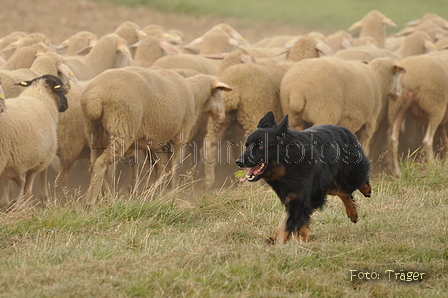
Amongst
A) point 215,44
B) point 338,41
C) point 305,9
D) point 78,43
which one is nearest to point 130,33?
point 78,43

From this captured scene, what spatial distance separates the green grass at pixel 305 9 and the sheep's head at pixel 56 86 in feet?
72.9

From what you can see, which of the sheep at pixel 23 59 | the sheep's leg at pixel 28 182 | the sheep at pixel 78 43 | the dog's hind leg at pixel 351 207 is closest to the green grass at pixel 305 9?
the sheep at pixel 78 43

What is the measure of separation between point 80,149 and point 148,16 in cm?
2029

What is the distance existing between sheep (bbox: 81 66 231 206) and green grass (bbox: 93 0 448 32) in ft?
71.2

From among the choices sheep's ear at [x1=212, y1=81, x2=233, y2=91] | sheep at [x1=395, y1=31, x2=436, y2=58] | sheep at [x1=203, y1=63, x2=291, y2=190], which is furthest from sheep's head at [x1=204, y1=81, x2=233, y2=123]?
sheep at [x1=395, y1=31, x2=436, y2=58]

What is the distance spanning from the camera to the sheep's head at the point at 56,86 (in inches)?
274

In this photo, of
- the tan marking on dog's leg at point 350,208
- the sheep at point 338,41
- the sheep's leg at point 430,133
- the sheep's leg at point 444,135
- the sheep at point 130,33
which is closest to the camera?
the tan marking on dog's leg at point 350,208

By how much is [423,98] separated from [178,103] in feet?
13.3

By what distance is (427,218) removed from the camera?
5188mm

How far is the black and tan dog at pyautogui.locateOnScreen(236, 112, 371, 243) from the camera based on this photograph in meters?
4.19

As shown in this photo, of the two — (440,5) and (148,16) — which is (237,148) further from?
(440,5)

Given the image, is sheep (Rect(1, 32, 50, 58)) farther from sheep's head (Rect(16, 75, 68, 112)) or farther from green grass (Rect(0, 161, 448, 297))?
green grass (Rect(0, 161, 448, 297))

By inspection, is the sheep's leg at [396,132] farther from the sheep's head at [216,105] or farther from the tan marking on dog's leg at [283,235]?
the tan marking on dog's leg at [283,235]

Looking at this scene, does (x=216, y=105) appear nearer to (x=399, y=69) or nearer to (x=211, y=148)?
(x=211, y=148)
